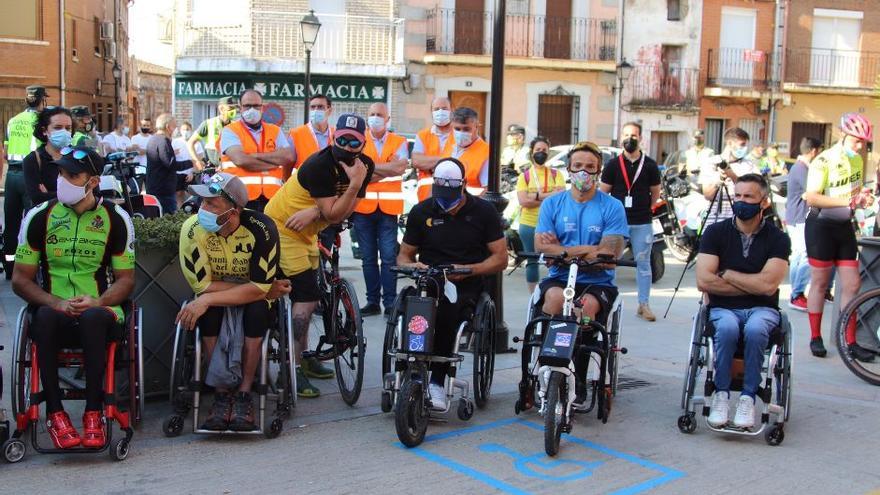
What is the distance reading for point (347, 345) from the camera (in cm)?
662

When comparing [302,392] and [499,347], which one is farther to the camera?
[499,347]

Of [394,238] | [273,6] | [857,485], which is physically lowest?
[857,485]

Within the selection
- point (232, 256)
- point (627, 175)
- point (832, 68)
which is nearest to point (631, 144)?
point (627, 175)

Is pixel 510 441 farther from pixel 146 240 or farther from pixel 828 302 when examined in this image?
pixel 828 302

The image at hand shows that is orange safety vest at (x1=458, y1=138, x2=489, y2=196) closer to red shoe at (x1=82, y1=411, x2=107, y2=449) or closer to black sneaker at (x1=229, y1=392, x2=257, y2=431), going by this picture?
black sneaker at (x1=229, y1=392, x2=257, y2=431)

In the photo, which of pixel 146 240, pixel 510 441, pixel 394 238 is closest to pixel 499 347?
pixel 394 238

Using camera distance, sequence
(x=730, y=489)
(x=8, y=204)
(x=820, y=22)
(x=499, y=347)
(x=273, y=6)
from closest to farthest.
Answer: (x=730, y=489)
(x=499, y=347)
(x=8, y=204)
(x=273, y=6)
(x=820, y=22)

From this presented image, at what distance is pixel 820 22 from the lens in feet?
107

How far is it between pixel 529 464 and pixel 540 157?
249 inches

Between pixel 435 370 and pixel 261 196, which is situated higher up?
pixel 261 196

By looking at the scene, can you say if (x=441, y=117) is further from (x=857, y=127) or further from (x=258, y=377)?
(x=258, y=377)

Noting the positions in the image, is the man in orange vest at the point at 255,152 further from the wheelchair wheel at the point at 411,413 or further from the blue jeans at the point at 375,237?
the wheelchair wheel at the point at 411,413

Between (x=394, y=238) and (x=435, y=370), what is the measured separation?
3045mm

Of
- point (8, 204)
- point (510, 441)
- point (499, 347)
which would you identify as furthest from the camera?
point (8, 204)
